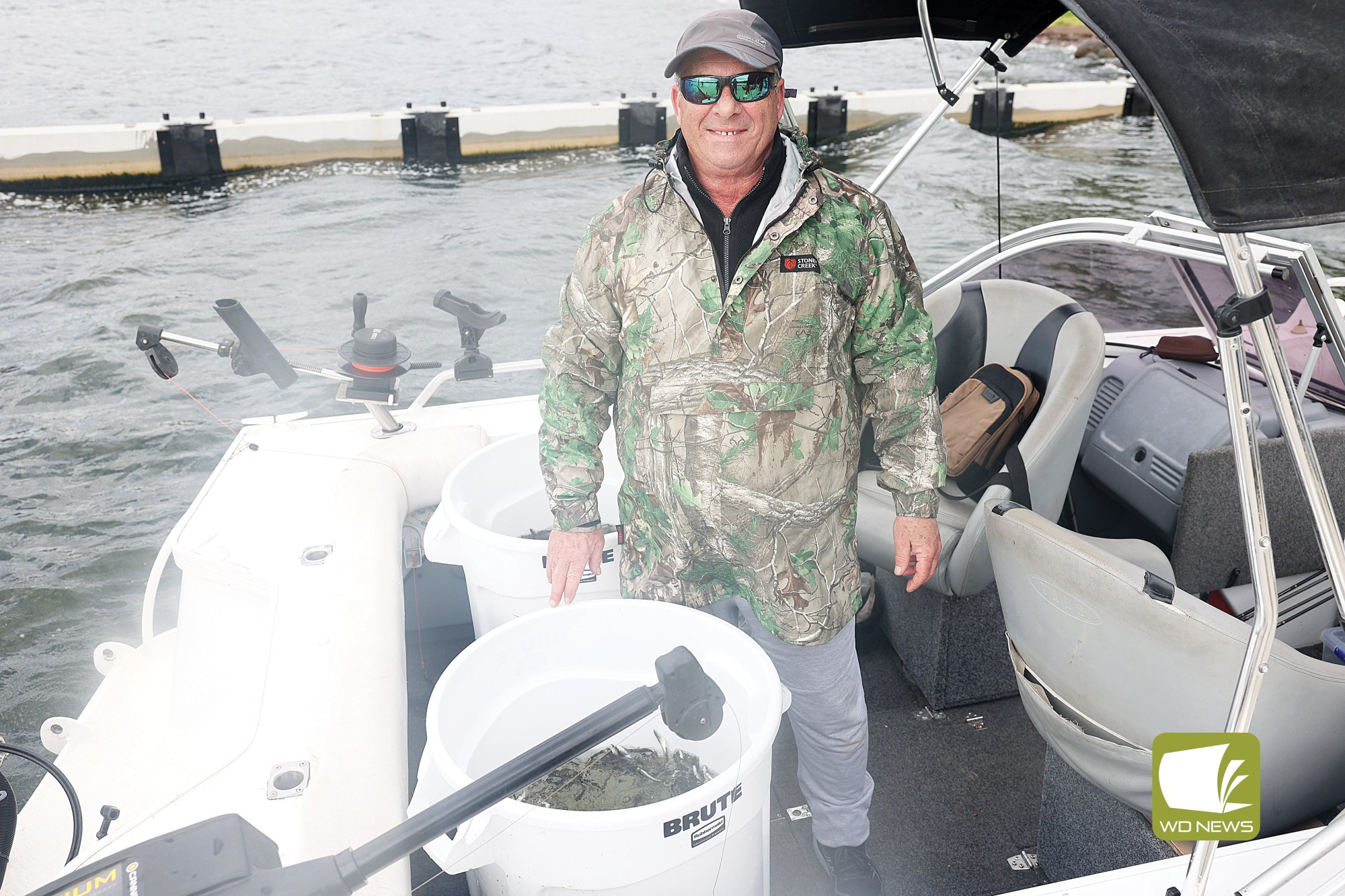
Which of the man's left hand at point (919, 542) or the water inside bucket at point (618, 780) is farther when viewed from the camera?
the man's left hand at point (919, 542)

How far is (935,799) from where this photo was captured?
81.6 inches

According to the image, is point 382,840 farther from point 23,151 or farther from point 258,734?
point 23,151

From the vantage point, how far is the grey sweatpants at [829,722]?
1.59 m

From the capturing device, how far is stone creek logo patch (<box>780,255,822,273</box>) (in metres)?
1.37

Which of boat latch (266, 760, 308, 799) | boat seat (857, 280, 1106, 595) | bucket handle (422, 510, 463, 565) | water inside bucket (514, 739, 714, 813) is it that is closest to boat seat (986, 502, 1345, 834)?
boat seat (857, 280, 1106, 595)

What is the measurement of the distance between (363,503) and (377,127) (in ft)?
32.1

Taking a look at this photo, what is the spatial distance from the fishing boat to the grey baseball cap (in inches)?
20.8

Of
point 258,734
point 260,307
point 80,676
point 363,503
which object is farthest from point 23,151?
point 258,734

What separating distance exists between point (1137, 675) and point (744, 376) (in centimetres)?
76

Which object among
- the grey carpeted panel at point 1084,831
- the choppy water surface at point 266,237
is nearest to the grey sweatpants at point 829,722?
the grey carpeted panel at point 1084,831

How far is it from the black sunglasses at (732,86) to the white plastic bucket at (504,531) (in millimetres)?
728

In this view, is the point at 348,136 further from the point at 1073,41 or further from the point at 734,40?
the point at 1073,41

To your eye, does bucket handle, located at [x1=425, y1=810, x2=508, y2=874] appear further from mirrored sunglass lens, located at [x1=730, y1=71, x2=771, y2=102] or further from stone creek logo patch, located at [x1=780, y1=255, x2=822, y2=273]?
mirrored sunglass lens, located at [x1=730, y1=71, x2=771, y2=102]

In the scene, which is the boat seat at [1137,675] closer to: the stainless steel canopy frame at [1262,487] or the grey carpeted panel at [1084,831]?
the grey carpeted panel at [1084,831]
